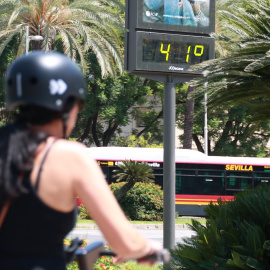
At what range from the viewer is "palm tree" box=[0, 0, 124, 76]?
23781 mm

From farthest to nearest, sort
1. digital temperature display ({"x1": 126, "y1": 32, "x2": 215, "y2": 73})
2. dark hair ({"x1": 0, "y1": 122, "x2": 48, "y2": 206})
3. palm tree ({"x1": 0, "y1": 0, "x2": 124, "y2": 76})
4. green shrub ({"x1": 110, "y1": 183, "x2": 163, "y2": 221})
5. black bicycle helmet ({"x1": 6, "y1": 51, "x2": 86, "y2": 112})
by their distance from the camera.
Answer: green shrub ({"x1": 110, "y1": 183, "x2": 163, "y2": 221}), palm tree ({"x1": 0, "y1": 0, "x2": 124, "y2": 76}), digital temperature display ({"x1": 126, "y1": 32, "x2": 215, "y2": 73}), black bicycle helmet ({"x1": 6, "y1": 51, "x2": 86, "y2": 112}), dark hair ({"x1": 0, "y1": 122, "x2": 48, "y2": 206})

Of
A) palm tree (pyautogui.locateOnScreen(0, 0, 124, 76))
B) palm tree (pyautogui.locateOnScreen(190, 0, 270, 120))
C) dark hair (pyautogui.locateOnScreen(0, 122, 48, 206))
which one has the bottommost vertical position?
dark hair (pyautogui.locateOnScreen(0, 122, 48, 206))

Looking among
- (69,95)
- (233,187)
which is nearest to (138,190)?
(233,187)

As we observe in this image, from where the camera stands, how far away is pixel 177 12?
8.90 m

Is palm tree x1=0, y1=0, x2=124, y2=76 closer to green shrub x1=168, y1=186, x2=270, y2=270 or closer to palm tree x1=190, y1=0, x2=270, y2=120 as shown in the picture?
palm tree x1=190, y1=0, x2=270, y2=120

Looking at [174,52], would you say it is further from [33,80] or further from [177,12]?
[33,80]

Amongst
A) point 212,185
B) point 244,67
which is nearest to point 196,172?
point 212,185

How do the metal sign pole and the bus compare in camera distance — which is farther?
the bus

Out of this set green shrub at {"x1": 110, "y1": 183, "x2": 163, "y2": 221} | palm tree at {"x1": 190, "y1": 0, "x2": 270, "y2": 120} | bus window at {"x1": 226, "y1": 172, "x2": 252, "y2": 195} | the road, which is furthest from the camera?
bus window at {"x1": 226, "y1": 172, "x2": 252, "y2": 195}

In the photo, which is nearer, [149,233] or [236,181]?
[149,233]

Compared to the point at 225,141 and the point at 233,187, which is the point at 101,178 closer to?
the point at 233,187

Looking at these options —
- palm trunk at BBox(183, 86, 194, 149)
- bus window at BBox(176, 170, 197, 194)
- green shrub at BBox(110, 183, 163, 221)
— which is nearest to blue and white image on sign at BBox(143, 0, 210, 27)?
green shrub at BBox(110, 183, 163, 221)

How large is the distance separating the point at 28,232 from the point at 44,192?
0.45 ft

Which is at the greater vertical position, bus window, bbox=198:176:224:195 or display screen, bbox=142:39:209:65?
display screen, bbox=142:39:209:65
